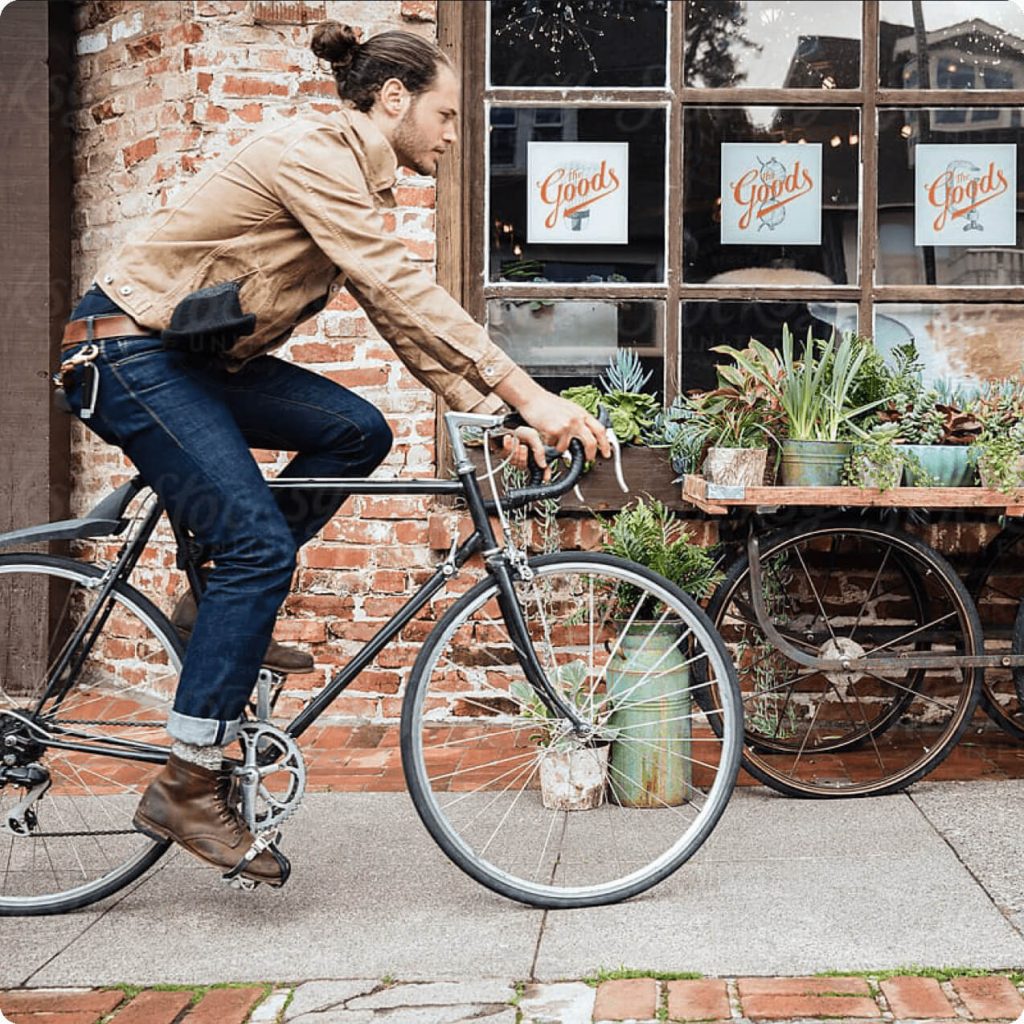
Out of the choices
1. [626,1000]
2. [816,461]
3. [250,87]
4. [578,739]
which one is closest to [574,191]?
[250,87]

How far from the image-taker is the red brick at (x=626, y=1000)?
271 centimetres

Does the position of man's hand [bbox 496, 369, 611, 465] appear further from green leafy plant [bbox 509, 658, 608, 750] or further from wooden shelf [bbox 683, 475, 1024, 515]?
wooden shelf [bbox 683, 475, 1024, 515]

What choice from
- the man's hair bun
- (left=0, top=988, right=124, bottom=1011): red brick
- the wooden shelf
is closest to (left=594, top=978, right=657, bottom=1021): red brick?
(left=0, top=988, right=124, bottom=1011): red brick

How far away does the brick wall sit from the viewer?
5066 mm

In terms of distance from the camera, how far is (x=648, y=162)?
5156 mm

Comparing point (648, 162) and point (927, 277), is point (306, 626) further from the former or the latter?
point (927, 277)

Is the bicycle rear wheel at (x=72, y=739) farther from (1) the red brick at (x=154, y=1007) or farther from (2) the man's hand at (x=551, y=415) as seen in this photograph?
(2) the man's hand at (x=551, y=415)

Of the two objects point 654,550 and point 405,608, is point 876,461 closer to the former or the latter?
point 654,550

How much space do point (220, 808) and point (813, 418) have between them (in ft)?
6.62

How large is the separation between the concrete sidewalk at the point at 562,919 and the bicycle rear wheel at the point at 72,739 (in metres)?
0.12

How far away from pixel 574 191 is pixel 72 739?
2.76 m

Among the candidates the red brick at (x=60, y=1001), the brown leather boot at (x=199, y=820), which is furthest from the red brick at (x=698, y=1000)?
the red brick at (x=60, y=1001)

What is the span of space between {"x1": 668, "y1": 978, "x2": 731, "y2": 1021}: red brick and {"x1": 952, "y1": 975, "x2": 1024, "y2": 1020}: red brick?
462mm

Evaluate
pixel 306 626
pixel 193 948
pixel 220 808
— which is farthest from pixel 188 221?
pixel 306 626
